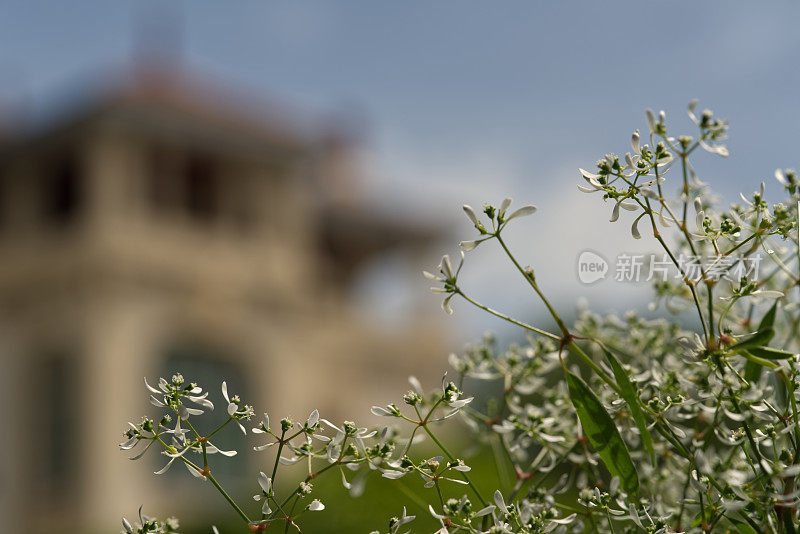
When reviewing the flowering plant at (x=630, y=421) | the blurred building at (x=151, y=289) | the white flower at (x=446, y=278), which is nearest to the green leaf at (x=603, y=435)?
the flowering plant at (x=630, y=421)

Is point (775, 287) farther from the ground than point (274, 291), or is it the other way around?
point (274, 291)

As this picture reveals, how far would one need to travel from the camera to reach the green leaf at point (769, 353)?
79 centimetres

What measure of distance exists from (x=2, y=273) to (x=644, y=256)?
13575 mm

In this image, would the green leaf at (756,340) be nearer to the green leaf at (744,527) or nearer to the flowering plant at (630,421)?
the flowering plant at (630,421)

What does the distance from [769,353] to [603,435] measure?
0.16 meters

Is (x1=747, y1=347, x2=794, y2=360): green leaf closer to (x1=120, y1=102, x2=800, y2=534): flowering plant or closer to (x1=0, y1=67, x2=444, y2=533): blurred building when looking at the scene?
(x1=120, y1=102, x2=800, y2=534): flowering plant

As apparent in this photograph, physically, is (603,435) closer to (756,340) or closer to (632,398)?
(632,398)

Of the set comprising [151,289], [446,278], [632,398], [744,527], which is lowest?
[744,527]

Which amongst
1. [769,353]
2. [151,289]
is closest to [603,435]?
[769,353]

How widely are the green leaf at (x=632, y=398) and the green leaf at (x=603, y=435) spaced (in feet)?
0.09

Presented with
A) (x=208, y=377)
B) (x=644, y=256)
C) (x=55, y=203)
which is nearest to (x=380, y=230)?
(x=208, y=377)

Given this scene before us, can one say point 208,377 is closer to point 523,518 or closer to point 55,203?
point 55,203

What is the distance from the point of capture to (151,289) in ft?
43.0

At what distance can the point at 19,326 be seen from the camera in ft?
43.5
